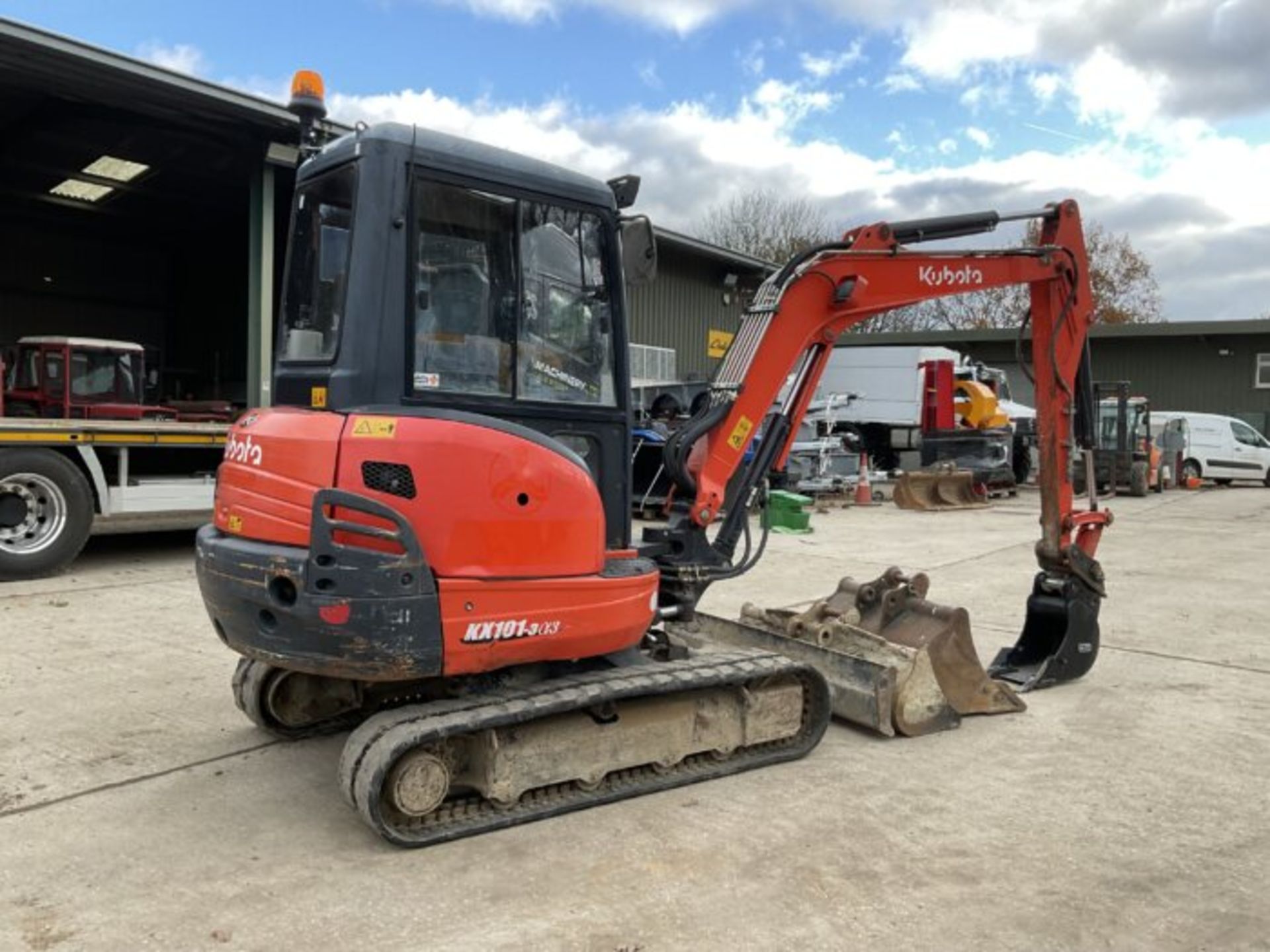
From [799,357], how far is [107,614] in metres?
5.71

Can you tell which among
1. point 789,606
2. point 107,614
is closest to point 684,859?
point 789,606

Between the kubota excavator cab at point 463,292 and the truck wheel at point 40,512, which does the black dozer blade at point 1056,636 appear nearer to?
the kubota excavator cab at point 463,292

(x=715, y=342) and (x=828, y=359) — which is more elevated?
(x=715, y=342)

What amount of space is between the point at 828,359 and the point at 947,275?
2.65 feet

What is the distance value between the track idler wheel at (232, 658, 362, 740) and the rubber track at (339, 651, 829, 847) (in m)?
1.05

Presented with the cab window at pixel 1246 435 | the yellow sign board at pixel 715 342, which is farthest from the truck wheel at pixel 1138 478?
the yellow sign board at pixel 715 342

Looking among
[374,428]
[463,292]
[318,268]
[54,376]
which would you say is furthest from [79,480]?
[374,428]

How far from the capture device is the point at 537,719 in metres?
3.95

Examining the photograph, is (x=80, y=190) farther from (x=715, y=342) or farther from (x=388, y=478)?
(x=388, y=478)

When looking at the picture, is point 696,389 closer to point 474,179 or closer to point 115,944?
point 474,179

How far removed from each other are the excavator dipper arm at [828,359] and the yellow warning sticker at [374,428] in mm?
1823

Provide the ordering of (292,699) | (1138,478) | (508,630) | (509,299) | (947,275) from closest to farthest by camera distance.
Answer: (508,630)
(509,299)
(292,699)
(947,275)
(1138,478)

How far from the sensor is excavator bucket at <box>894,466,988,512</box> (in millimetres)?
18297

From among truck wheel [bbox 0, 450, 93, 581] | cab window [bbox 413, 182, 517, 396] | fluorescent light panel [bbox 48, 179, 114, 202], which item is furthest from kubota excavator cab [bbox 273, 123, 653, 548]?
fluorescent light panel [bbox 48, 179, 114, 202]
